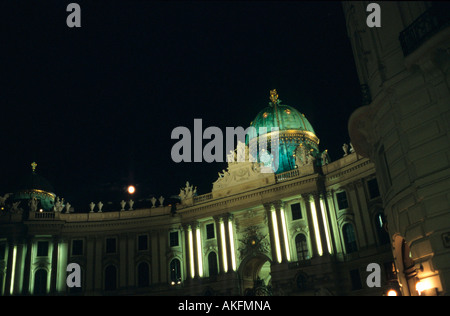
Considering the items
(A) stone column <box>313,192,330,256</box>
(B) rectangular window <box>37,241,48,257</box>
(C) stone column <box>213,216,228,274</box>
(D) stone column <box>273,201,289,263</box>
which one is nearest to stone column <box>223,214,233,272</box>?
(C) stone column <box>213,216,228,274</box>

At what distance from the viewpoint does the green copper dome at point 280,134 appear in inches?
2383

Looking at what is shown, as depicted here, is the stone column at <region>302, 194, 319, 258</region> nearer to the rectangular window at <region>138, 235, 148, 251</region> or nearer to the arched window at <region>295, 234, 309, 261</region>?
the arched window at <region>295, 234, 309, 261</region>

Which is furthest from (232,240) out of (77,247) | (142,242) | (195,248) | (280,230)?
(77,247)

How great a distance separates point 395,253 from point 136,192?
52931 millimetres

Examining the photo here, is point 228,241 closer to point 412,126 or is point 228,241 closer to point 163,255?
point 163,255

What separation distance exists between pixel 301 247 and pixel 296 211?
4.02 meters

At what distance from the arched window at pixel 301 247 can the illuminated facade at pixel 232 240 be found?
12 cm

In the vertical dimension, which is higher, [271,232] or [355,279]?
[271,232]

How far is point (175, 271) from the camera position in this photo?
55.2 metres

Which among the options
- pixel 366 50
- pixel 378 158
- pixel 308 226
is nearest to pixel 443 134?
pixel 378 158

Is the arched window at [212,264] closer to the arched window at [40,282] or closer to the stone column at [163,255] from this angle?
the stone column at [163,255]

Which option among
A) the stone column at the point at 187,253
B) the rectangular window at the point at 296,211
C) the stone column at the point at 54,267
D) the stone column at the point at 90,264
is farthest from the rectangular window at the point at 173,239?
the rectangular window at the point at 296,211
